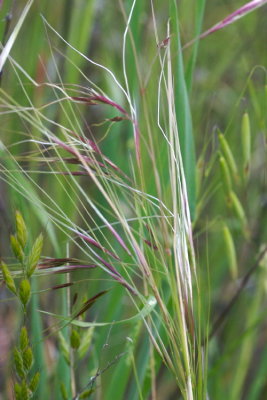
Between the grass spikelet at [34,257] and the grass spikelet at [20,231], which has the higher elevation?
the grass spikelet at [20,231]

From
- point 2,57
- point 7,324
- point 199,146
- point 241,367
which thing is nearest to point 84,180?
point 199,146

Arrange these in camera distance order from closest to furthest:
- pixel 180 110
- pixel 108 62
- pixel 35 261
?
pixel 35 261 < pixel 180 110 < pixel 108 62

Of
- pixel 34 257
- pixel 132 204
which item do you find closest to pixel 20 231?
pixel 34 257

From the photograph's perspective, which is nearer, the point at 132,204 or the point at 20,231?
the point at 20,231

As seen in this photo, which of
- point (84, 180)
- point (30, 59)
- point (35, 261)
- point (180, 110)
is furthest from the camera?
point (84, 180)

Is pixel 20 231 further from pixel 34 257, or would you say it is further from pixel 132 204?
pixel 132 204

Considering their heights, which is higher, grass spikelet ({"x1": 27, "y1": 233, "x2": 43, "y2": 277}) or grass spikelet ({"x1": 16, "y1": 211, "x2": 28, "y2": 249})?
grass spikelet ({"x1": 16, "y1": 211, "x2": 28, "y2": 249})

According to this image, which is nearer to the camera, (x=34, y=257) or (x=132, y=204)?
(x=34, y=257)

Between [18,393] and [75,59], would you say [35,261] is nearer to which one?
[18,393]
